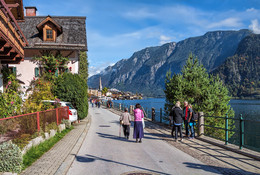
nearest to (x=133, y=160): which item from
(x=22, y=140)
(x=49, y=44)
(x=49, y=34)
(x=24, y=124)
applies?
(x=22, y=140)

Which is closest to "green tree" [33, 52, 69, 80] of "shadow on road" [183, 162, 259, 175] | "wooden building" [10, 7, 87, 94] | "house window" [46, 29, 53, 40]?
"wooden building" [10, 7, 87, 94]

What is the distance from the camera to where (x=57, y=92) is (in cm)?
1797

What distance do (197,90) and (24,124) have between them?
12.8 m

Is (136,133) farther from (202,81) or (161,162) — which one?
(202,81)

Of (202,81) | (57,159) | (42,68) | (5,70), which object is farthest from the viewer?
(42,68)

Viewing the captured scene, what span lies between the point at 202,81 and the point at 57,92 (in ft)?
36.6

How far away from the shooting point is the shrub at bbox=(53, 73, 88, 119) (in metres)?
17.8

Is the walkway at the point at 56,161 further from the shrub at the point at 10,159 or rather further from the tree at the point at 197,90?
the tree at the point at 197,90

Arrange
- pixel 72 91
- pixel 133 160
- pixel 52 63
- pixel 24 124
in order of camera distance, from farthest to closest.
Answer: pixel 52 63 → pixel 72 91 → pixel 24 124 → pixel 133 160

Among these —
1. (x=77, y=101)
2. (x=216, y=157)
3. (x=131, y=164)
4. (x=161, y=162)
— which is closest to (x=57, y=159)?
(x=131, y=164)

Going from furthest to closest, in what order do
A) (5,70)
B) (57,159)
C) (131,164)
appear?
(5,70) < (57,159) < (131,164)

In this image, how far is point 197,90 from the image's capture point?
1762 centimetres

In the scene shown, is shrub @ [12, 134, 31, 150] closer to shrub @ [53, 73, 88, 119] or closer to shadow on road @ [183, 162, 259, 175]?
shadow on road @ [183, 162, 259, 175]

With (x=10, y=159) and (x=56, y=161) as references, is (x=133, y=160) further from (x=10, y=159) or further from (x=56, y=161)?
(x=10, y=159)
